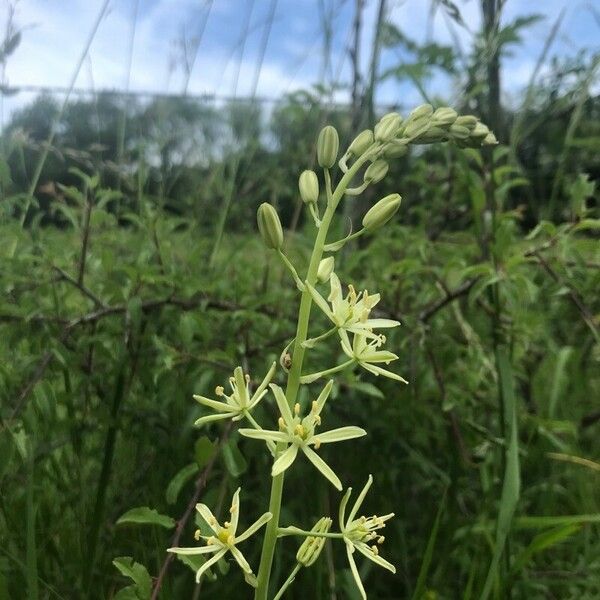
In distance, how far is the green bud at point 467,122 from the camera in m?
1.31

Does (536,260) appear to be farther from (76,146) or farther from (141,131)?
(76,146)

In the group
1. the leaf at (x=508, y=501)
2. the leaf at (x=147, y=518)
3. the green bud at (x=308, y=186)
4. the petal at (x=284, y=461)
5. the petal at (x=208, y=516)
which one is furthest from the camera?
the leaf at (x=508, y=501)

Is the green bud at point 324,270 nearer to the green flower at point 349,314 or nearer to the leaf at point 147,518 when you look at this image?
the green flower at point 349,314

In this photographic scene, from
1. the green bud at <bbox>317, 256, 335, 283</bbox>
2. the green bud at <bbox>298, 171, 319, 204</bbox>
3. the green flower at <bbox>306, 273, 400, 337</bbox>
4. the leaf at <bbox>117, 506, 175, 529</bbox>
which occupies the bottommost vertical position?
the leaf at <bbox>117, 506, 175, 529</bbox>

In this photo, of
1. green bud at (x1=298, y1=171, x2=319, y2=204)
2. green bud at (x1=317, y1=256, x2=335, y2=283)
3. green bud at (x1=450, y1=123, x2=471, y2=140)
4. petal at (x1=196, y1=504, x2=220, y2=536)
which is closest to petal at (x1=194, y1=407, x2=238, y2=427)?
petal at (x1=196, y1=504, x2=220, y2=536)

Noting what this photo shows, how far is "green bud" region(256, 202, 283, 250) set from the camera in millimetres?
1167

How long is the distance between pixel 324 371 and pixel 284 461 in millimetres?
183

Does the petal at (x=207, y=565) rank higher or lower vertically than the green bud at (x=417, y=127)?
lower

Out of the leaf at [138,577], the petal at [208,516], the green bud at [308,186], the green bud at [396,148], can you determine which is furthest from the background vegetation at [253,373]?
the green bud at [396,148]

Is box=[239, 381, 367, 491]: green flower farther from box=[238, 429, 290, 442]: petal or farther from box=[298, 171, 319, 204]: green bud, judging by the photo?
box=[298, 171, 319, 204]: green bud

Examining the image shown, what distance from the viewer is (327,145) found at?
1242 millimetres

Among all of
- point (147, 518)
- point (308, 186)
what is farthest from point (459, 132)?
point (147, 518)

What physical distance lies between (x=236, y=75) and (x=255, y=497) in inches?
48.6

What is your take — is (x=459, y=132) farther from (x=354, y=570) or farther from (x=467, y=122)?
(x=354, y=570)
